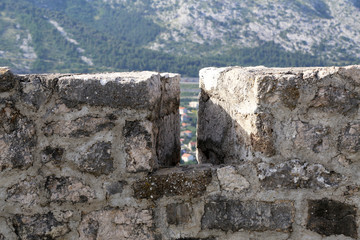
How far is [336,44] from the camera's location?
72.1 m

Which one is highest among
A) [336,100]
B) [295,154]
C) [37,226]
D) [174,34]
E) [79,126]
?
[174,34]

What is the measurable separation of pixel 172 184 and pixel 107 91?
0.57 meters

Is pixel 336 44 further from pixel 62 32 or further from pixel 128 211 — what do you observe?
pixel 128 211

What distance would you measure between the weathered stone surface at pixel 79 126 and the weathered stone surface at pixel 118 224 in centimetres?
42

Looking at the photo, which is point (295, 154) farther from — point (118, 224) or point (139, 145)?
point (118, 224)

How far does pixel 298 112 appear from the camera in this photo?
175cm

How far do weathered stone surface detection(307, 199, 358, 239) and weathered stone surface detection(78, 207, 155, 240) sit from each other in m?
0.84

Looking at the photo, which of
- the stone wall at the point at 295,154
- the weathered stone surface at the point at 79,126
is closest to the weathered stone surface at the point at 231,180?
the stone wall at the point at 295,154

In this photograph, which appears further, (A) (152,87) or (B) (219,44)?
(B) (219,44)

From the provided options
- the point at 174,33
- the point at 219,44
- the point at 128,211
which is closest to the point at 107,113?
the point at 128,211

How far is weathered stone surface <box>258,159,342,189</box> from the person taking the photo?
5.94ft

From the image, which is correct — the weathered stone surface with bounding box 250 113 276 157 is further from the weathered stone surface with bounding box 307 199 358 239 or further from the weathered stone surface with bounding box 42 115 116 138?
the weathered stone surface with bounding box 42 115 116 138

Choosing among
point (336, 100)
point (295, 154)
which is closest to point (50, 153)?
point (295, 154)

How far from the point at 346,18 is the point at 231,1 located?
27561mm
